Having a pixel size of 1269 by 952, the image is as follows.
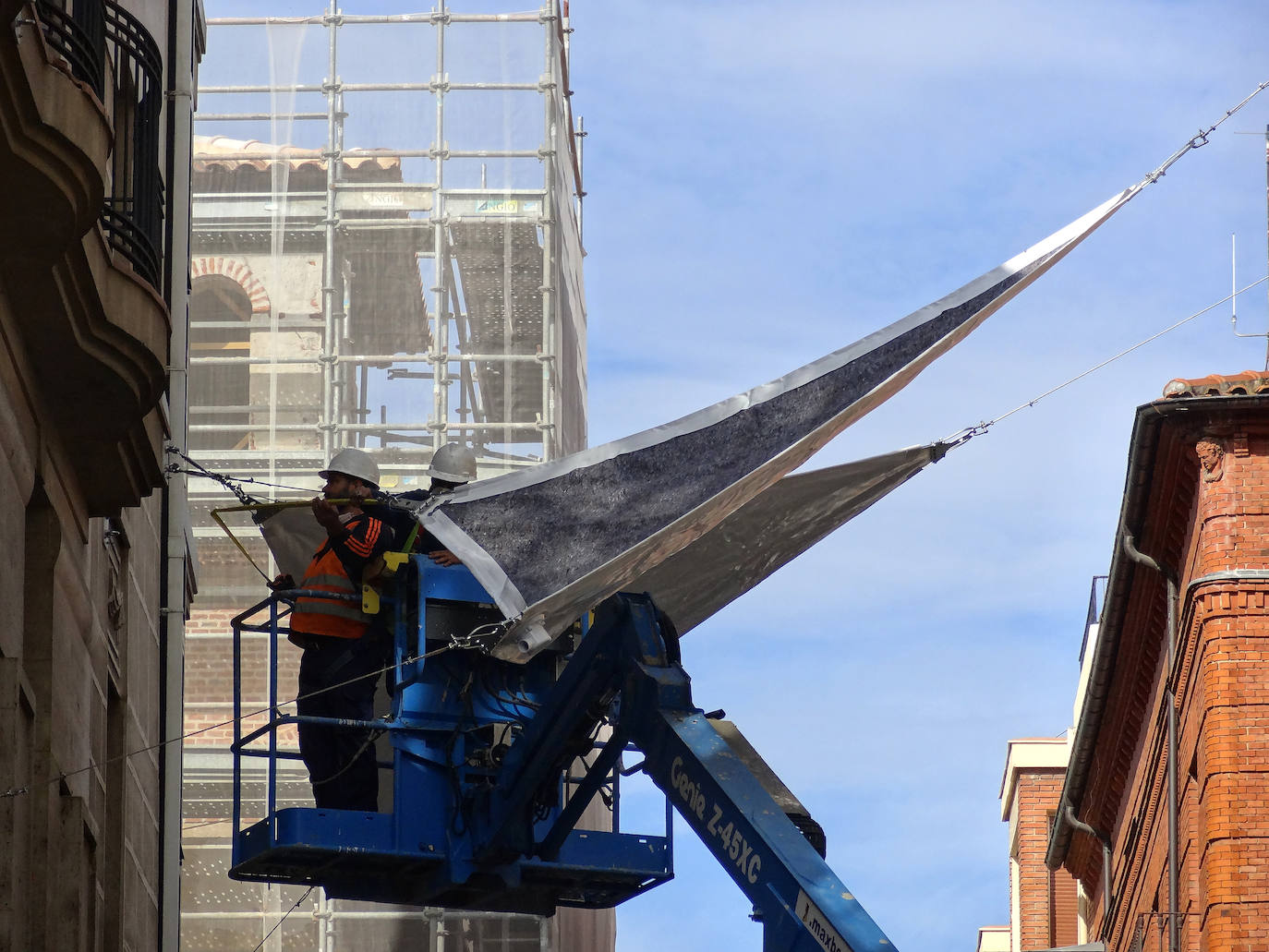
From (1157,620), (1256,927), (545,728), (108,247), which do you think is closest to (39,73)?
(108,247)

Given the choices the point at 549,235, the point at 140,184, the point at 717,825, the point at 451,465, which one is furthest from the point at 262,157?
the point at 717,825

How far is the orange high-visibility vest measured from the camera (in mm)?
13953

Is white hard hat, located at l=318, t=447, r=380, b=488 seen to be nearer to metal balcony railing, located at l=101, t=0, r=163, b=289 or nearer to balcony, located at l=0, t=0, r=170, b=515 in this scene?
balcony, located at l=0, t=0, r=170, b=515

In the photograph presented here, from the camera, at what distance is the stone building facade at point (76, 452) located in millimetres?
10000

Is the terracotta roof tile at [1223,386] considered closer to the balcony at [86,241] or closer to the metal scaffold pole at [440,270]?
the balcony at [86,241]

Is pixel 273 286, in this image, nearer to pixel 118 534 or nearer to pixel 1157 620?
pixel 1157 620

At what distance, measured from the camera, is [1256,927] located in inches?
711

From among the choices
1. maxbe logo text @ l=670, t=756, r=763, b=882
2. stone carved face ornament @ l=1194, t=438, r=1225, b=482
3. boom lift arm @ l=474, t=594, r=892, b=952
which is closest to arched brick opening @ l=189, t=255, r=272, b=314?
stone carved face ornament @ l=1194, t=438, r=1225, b=482

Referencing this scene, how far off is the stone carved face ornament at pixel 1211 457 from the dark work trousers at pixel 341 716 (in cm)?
797

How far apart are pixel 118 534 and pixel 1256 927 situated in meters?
9.34

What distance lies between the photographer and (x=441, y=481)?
46.8 feet

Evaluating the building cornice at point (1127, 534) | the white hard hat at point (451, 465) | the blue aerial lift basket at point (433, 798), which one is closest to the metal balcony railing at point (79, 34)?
the white hard hat at point (451, 465)

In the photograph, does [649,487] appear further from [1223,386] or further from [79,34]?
[1223,386]

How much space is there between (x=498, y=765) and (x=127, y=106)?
4862 mm
